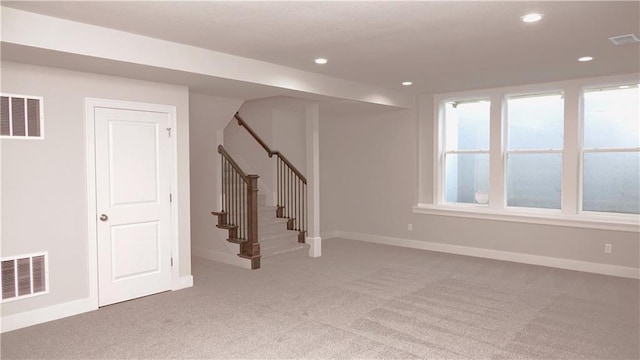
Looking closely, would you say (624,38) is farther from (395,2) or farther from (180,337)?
(180,337)

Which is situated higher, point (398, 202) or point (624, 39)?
point (624, 39)

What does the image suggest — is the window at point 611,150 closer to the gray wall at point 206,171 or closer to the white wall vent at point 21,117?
the gray wall at point 206,171

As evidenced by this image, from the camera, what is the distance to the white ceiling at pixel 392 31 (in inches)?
123

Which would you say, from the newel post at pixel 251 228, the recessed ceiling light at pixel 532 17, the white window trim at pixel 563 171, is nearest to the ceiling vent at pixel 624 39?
the recessed ceiling light at pixel 532 17

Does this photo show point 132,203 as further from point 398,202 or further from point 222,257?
point 398,202

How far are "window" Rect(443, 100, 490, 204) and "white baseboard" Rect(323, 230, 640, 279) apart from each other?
773 mm

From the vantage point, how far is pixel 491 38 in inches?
154

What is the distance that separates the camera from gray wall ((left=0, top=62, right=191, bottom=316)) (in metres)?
3.76

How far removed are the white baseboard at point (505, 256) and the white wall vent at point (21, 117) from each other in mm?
5322

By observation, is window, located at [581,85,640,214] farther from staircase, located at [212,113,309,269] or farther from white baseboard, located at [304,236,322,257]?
staircase, located at [212,113,309,269]

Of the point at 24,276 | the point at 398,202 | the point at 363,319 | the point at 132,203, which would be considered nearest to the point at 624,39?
the point at 363,319

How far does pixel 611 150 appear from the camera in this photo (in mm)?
5648

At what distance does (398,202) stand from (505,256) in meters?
1.91

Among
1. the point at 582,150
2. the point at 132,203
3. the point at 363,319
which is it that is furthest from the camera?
the point at 582,150
